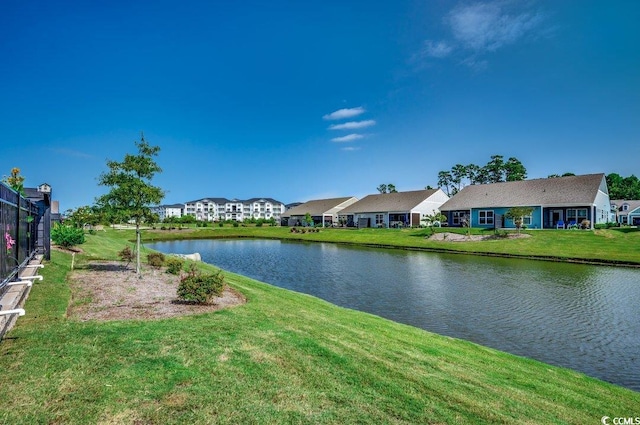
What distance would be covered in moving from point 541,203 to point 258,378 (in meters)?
49.0

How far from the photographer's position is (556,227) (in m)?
43.7

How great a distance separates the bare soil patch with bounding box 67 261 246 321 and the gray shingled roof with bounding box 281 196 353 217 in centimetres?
6797

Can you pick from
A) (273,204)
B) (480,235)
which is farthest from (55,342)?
(273,204)

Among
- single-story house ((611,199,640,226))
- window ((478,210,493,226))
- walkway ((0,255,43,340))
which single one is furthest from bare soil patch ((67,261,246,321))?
single-story house ((611,199,640,226))

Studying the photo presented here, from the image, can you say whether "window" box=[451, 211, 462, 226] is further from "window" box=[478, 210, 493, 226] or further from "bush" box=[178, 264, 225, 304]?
"bush" box=[178, 264, 225, 304]

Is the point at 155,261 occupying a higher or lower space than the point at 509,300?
higher

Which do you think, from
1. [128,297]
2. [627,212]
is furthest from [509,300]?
[627,212]

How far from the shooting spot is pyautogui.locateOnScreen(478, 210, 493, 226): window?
4975 cm

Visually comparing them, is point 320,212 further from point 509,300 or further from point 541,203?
point 509,300

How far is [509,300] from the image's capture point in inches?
635

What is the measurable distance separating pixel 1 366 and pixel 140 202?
990 centimetres

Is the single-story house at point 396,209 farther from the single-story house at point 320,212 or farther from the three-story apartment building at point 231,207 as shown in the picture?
the three-story apartment building at point 231,207

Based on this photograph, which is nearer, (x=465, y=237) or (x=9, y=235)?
(x=9, y=235)

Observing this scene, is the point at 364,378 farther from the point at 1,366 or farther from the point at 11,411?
the point at 1,366
